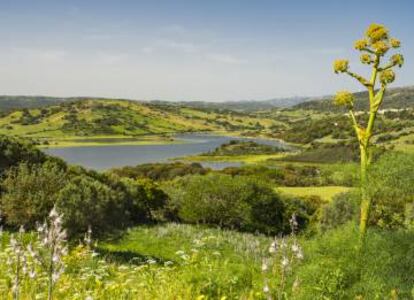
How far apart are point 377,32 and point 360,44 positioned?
0.41 metres

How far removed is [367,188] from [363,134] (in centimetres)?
116

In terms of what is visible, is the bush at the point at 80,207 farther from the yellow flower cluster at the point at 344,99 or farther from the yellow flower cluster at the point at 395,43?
the yellow flower cluster at the point at 395,43

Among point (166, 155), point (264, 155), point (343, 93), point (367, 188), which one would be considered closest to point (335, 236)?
point (367, 188)

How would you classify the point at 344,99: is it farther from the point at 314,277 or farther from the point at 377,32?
the point at 314,277

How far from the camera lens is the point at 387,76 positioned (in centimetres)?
965

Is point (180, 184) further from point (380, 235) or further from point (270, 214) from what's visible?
point (380, 235)

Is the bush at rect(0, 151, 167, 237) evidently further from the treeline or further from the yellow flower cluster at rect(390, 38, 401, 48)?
the yellow flower cluster at rect(390, 38, 401, 48)

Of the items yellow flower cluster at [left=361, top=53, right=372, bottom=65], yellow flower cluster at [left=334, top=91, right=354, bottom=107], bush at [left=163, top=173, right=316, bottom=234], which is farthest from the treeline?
yellow flower cluster at [left=361, top=53, right=372, bottom=65]

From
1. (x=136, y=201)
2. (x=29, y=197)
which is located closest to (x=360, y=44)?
(x=29, y=197)

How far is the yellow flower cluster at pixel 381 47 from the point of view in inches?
373

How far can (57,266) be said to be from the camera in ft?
13.6

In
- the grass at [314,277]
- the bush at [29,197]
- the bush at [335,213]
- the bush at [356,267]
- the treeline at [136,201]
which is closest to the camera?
the grass at [314,277]

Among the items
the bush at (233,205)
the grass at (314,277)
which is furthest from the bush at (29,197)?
the bush at (233,205)

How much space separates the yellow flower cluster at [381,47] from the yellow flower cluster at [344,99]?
1055 millimetres
